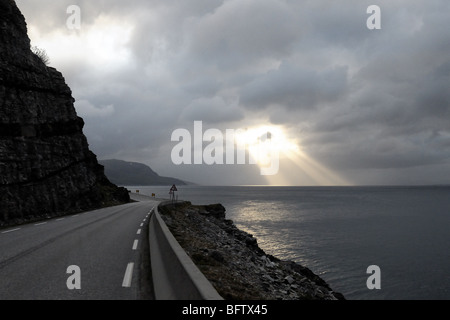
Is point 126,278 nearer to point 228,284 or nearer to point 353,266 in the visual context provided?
point 228,284

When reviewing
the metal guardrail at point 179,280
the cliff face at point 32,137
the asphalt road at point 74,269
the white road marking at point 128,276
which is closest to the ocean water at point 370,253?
the asphalt road at point 74,269

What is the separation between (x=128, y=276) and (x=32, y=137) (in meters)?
21.1

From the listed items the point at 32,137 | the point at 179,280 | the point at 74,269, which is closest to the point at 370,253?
the point at 74,269

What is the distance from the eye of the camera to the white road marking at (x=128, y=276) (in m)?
5.94

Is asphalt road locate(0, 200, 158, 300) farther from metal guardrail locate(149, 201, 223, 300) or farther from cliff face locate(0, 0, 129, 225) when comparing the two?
cliff face locate(0, 0, 129, 225)

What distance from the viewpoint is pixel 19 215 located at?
19000mm

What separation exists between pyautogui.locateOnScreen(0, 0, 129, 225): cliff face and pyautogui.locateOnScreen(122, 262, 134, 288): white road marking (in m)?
14.9

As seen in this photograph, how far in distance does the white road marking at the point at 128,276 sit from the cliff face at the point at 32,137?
588 inches

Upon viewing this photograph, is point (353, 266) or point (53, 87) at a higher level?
point (53, 87)

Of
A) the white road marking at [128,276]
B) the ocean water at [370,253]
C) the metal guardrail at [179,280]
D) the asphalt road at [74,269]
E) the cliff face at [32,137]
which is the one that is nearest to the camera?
the metal guardrail at [179,280]

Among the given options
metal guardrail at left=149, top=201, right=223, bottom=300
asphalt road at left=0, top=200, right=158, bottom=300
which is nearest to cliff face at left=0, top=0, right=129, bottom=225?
asphalt road at left=0, top=200, right=158, bottom=300

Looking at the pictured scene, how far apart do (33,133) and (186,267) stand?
23.5 meters

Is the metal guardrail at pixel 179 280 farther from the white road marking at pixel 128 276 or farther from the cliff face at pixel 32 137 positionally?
the cliff face at pixel 32 137
